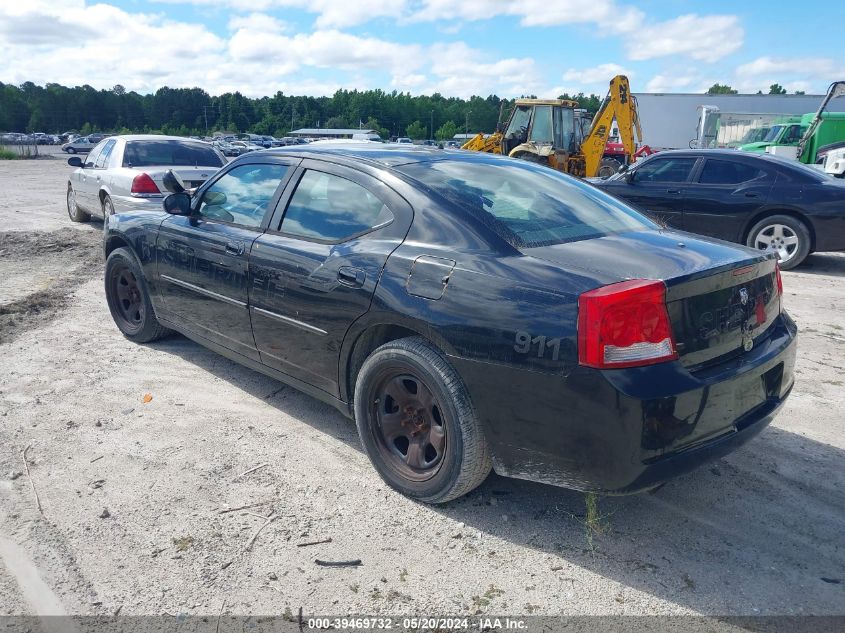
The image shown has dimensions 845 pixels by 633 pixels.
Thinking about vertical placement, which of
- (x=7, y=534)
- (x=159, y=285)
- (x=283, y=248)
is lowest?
(x=7, y=534)

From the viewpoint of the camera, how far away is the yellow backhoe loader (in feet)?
58.1

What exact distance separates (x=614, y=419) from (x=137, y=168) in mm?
8741

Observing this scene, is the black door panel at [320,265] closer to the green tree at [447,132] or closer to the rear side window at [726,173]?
the rear side window at [726,173]

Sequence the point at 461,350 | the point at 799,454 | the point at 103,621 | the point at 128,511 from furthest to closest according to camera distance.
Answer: the point at 799,454, the point at 128,511, the point at 461,350, the point at 103,621

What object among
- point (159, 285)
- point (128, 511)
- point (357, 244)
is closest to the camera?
point (128, 511)

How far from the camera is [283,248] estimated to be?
3740 millimetres

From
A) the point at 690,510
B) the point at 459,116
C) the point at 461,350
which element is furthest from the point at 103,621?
the point at 459,116

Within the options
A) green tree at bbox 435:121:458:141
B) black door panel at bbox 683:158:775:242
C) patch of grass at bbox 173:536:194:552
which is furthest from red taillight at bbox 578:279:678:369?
green tree at bbox 435:121:458:141

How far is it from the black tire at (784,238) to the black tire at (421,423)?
6.85 m

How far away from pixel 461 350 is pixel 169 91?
115013mm

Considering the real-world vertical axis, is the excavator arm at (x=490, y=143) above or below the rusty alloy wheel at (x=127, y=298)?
above

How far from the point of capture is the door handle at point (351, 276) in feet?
10.7

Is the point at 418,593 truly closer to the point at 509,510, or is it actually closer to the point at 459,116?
the point at 509,510

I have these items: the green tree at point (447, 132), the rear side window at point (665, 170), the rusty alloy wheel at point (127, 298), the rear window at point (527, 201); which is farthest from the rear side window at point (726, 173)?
the green tree at point (447, 132)
